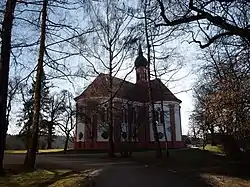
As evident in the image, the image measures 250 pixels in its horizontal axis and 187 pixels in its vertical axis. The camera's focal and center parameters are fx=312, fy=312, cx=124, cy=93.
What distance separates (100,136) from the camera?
49.3 meters

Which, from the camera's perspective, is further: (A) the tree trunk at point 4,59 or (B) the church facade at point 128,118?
(B) the church facade at point 128,118

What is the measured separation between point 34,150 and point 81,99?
30.7 metres

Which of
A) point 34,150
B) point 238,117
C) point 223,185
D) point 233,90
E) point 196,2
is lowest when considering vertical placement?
point 223,185

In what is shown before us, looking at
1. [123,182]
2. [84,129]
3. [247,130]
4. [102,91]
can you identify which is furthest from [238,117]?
[84,129]

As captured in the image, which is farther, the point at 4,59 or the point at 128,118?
the point at 128,118

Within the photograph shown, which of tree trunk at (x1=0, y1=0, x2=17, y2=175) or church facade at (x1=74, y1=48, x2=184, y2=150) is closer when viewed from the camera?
tree trunk at (x1=0, y1=0, x2=17, y2=175)

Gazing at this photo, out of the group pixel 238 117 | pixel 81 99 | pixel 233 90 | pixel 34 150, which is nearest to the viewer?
pixel 233 90

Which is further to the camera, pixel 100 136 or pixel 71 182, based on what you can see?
pixel 100 136

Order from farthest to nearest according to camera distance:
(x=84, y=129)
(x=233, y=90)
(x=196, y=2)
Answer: (x=84, y=129)
(x=233, y=90)
(x=196, y=2)

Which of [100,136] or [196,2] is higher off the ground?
[196,2]

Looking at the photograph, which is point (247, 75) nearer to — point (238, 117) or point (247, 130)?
point (238, 117)

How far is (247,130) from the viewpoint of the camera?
15.1 meters

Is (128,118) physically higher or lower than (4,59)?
higher

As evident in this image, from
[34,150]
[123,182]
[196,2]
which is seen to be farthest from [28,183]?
[196,2]
